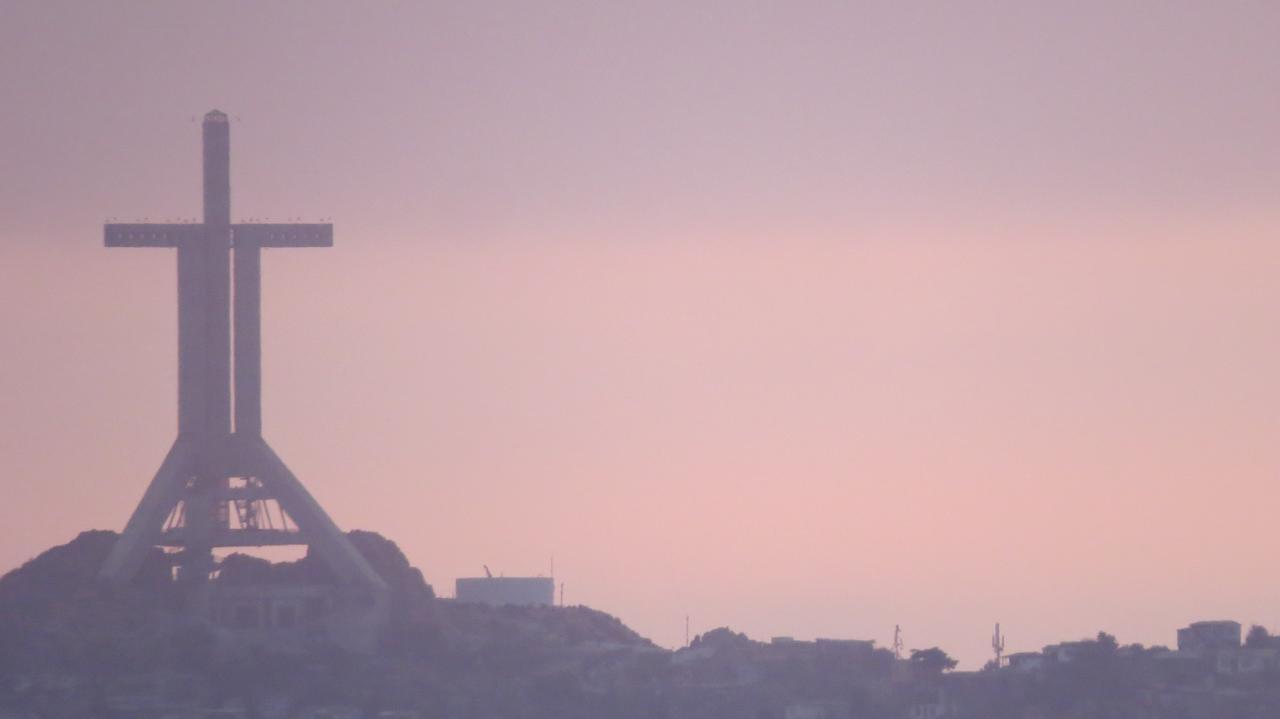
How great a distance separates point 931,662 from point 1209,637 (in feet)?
33.6

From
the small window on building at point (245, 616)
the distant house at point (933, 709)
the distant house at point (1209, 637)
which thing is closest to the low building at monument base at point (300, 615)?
the small window on building at point (245, 616)

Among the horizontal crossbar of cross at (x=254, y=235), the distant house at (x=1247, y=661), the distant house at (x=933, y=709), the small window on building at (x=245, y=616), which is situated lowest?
the distant house at (x=933, y=709)

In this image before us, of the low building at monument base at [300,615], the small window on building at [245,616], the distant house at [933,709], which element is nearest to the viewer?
the low building at monument base at [300,615]

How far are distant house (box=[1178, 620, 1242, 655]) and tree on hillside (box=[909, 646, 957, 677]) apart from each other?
828 centimetres

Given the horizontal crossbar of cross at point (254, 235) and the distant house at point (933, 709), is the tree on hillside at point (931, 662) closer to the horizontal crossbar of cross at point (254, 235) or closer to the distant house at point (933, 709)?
the distant house at point (933, 709)

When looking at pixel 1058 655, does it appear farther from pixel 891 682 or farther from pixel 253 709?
pixel 253 709

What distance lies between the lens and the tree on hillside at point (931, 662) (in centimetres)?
12662

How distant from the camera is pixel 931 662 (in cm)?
12712

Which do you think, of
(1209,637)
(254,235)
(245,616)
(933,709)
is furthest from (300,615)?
(1209,637)

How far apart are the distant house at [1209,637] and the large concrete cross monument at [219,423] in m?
28.3

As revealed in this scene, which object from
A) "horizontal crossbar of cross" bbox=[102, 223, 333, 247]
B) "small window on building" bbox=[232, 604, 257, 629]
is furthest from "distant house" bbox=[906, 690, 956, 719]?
"horizontal crossbar of cross" bbox=[102, 223, 333, 247]

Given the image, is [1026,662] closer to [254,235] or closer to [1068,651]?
[1068,651]

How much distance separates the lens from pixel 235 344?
12606 cm

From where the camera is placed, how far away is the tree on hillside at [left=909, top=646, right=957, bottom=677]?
415 ft
